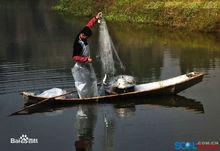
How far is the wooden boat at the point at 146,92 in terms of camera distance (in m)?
18.9

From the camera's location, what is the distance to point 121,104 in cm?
1922

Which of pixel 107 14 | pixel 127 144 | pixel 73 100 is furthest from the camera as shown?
pixel 107 14

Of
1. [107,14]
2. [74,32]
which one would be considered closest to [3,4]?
[107,14]

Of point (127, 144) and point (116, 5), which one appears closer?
point (127, 144)

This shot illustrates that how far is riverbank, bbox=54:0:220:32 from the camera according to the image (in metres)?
39.0

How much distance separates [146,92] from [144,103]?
446mm

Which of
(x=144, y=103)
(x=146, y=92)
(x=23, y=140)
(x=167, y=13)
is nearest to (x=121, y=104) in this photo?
(x=144, y=103)

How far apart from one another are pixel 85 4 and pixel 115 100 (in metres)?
40.6

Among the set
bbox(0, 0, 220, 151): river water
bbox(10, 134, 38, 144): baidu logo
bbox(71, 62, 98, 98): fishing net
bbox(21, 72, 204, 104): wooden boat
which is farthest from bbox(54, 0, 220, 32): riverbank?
bbox(10, 134, 38, 144): baidu logo

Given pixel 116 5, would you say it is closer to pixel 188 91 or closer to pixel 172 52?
pixel 172 52

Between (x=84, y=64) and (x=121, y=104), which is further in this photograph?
(x=121, y=104)

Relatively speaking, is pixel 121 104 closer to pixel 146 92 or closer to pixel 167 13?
pixel 146 92

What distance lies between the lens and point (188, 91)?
68.1 ft

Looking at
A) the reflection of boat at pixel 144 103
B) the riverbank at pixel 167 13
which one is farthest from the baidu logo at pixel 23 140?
the riverbank at pixel 167 13
